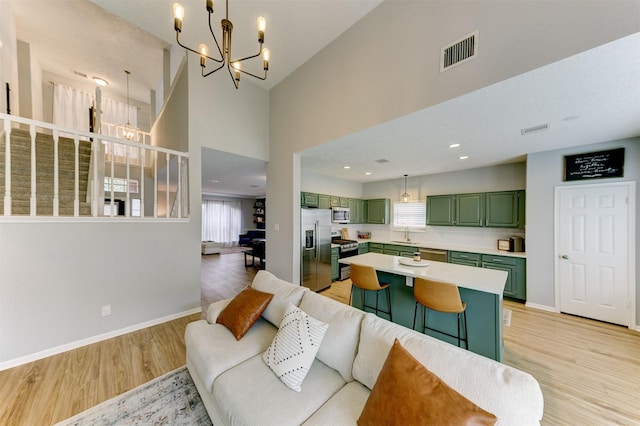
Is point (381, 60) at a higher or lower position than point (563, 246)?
higher

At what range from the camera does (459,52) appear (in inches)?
82.2

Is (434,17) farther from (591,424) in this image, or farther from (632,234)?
(632,234)

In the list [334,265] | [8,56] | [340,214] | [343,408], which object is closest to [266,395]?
[343,408]

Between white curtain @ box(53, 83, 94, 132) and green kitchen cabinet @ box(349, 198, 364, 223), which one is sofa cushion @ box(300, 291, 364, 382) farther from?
white curtain @ box(53, 83, 94, 132)

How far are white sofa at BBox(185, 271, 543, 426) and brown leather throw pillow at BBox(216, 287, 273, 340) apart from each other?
81mm

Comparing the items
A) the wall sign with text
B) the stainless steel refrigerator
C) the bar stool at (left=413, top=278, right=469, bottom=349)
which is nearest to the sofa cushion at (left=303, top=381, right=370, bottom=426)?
the bar stool at (left=413, top=278, right=469, bottom=349)

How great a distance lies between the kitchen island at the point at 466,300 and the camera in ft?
7.18

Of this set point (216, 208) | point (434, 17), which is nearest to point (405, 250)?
point (434, 17)

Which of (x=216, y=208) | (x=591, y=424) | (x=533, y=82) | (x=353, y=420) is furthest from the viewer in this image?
(x=216, y=208)

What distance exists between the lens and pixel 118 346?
262 cm

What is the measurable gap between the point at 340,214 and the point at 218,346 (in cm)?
Answer: 452

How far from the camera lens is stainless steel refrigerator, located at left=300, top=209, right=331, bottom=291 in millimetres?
4434

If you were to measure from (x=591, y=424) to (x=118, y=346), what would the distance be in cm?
455

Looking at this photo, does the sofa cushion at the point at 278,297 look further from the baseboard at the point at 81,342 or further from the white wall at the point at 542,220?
the white wall at the point at 542,220
